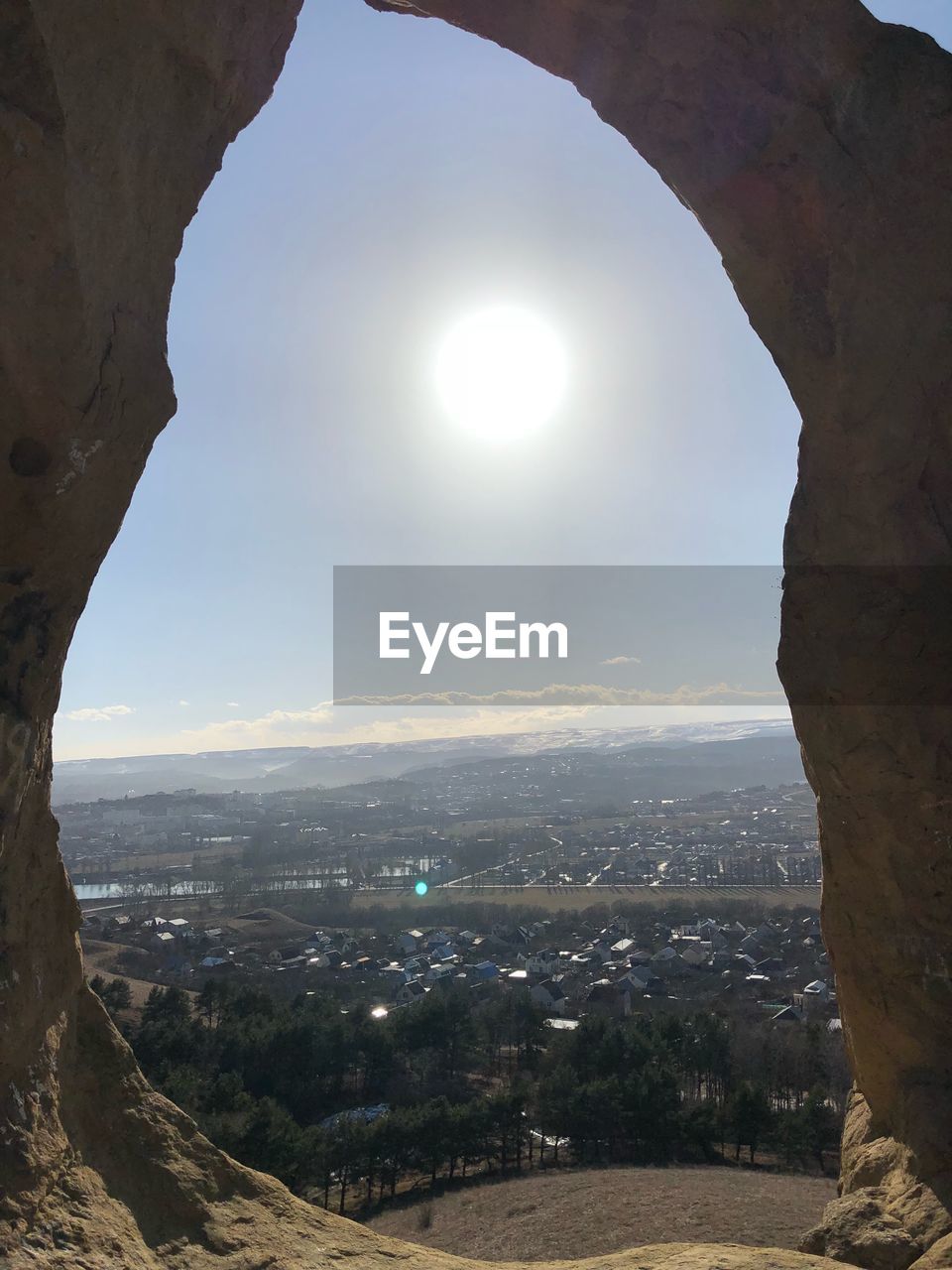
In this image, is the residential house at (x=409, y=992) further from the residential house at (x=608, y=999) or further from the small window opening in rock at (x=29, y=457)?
the small window opening in rock at (x=29, y=457)

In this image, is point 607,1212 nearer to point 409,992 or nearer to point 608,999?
point 608,999

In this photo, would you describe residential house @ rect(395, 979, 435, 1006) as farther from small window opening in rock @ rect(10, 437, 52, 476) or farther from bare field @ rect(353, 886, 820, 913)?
small window opening in rock @ rect(10, 437, 52, 476)

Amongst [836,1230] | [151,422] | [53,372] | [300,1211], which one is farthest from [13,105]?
[836,1230]

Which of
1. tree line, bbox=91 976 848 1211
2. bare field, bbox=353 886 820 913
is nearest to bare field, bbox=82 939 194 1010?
tree line, bbox=91 976 848 1211

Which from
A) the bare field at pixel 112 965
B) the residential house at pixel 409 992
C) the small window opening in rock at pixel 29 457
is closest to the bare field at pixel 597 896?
the bare field at pixel 112 965

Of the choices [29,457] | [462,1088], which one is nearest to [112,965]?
[462,1088]

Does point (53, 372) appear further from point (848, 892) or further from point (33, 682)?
point (848, 892)

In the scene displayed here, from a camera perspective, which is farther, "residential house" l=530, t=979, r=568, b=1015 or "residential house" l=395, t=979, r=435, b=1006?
"residential house" l=395, t=979, r=435, b=1006
